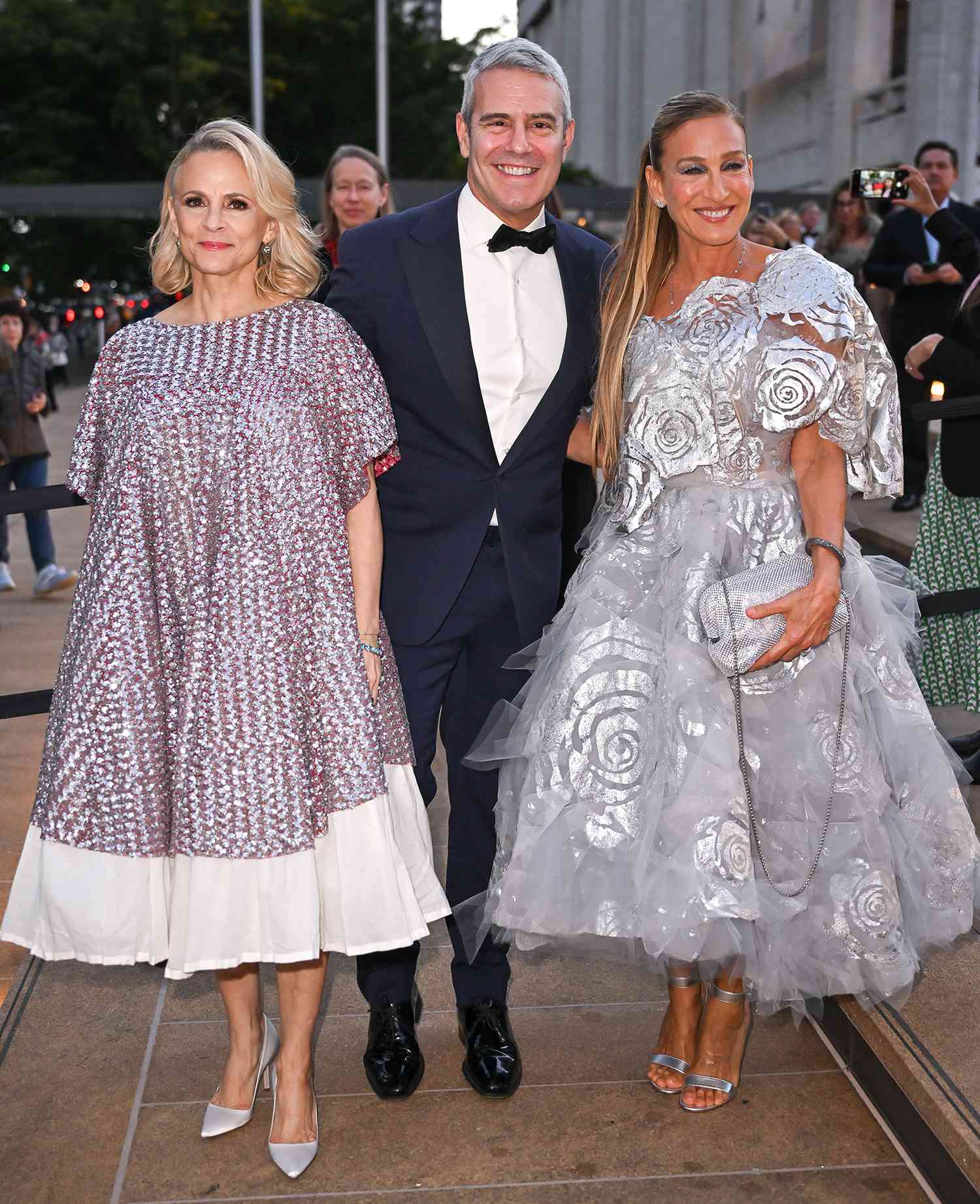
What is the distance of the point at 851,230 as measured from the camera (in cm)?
1043

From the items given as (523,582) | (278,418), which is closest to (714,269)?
(523,582)

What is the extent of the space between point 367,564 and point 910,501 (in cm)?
720

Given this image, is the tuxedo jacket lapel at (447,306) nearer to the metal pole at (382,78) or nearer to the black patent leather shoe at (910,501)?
the black patent leather shoe at (910,501)

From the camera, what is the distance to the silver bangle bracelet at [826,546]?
296 cm

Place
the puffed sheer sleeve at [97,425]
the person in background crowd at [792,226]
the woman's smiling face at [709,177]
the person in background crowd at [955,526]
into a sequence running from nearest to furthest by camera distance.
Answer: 1. the puffed sheer sleeve at [97,425]
2. the woman's smiling face at [709,177]
3. the person in background crowd at [955,526]
4. the person in background crowd at [792,226]

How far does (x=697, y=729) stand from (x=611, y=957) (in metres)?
0.57

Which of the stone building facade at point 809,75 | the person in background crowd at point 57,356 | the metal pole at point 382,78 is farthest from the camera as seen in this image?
the metal pole at point 382,78

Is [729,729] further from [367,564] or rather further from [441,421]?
[441,421]

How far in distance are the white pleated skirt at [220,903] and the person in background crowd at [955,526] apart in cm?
260

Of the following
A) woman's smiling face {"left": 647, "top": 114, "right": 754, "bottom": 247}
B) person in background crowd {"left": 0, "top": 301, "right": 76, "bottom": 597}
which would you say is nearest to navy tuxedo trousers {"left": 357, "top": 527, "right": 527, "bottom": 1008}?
woman's smiling face {"left": 647, "top": 114, "right": 754, "bottom": 247}

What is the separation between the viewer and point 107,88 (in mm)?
36500

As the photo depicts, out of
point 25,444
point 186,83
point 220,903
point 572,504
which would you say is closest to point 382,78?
point 186,83

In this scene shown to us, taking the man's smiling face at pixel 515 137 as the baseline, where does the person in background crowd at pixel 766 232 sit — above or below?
above

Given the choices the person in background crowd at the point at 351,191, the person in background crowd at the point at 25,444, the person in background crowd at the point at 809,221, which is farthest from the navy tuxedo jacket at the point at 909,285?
the person in background crowd at the point at 25,444
